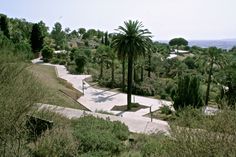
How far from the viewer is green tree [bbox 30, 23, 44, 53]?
60.7m

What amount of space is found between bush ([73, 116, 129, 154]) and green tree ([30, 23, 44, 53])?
46.9m

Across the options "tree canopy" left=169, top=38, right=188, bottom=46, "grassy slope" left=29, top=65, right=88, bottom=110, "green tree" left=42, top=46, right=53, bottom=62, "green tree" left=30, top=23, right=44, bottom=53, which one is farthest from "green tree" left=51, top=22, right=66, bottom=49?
"tree canopy" left=169, top=38, right=188, bottom=46

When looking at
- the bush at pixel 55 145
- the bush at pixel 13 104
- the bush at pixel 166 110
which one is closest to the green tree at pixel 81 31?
the bush at pixel 166 110

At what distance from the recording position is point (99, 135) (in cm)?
1448

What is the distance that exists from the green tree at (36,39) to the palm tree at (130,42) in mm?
32838

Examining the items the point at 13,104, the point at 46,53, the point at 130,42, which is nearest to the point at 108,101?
the point at 130,42

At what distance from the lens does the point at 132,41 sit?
31.1 meters

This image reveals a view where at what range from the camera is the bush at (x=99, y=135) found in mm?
13812

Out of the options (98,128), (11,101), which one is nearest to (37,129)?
(98,128)

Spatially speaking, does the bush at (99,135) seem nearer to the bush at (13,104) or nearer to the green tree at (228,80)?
the bush at (13,104)

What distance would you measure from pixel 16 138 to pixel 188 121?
533cm

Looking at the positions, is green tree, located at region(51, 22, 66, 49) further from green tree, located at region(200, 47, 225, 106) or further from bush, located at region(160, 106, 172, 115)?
bush, located at region(160, 106, 172, 115)

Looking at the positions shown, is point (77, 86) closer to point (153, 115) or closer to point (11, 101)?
point (153, 115)

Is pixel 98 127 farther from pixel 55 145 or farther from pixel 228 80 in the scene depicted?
pixel 228 80
